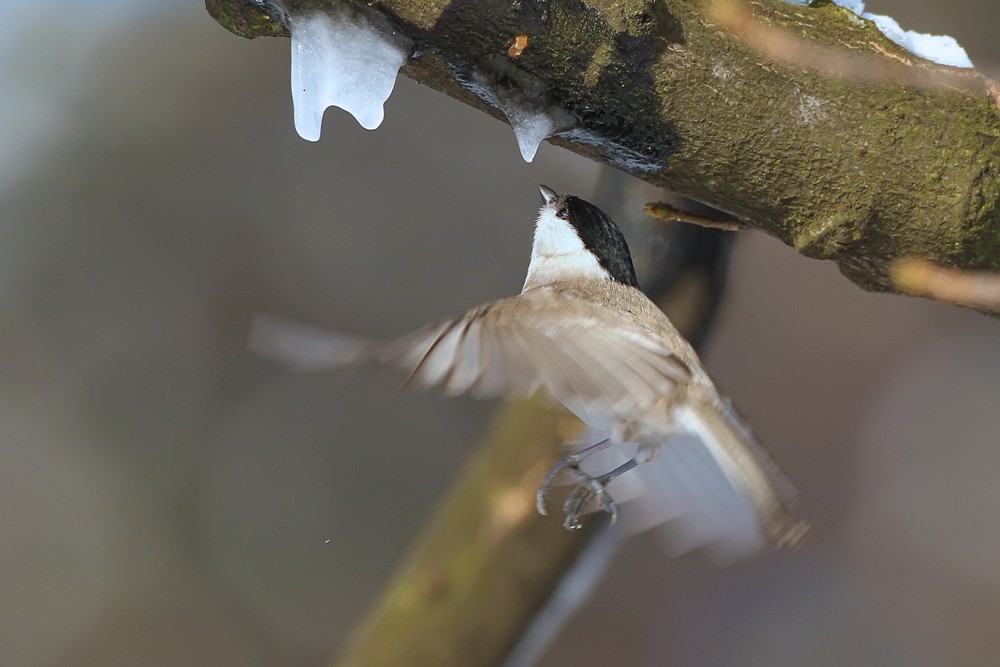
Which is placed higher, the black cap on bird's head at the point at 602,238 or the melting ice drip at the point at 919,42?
the melting ice drip at the point at 919,42

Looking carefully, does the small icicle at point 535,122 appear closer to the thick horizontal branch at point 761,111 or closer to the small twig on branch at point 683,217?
the thick horizontal branch at point 761,111

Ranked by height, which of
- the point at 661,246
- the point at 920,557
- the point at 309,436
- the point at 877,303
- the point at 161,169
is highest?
the point at 661,246

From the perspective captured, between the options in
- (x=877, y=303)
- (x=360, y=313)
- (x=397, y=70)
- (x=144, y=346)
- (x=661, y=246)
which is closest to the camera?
(x=397, y=70)

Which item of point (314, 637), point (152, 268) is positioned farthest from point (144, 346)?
point (314, 637)

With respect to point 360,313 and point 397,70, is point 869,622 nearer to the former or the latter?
point 360,313

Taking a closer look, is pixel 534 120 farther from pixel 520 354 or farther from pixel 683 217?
pixel 683 217

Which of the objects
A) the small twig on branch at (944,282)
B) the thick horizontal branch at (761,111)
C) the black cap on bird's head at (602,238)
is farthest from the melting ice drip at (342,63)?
the small twig on branch at (944,282)

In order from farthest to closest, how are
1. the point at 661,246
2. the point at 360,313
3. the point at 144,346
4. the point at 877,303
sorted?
1. the point at 144,346
2. the point at 360,313
3. the point at 877,303
4. the point at 661,246
